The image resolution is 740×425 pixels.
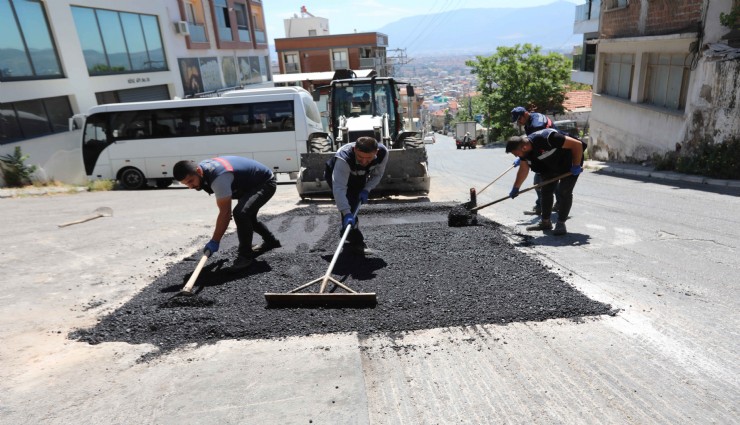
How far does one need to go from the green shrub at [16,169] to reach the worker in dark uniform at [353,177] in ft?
35.0

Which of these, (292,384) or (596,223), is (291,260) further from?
(596,223)

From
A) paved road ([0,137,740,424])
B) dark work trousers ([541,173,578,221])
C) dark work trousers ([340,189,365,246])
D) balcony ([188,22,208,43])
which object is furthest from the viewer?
balcony ([188,22,208,43])

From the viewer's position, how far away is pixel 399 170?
818cm

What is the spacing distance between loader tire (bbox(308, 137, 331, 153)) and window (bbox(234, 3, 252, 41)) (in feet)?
65.6

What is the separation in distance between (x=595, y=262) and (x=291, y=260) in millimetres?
3198

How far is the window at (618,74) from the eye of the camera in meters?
13.6

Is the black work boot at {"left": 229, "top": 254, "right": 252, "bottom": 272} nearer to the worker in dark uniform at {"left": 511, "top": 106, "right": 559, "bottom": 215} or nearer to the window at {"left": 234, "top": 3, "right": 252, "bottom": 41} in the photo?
the worker in dark uniform at {"left": 511, "top": 106, "right": 559, "bottom": 215}

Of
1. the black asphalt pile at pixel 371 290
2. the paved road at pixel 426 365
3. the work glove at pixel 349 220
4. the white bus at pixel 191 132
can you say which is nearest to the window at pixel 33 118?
the white bus at pixel 191 132

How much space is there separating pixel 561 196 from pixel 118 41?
17.7 meters

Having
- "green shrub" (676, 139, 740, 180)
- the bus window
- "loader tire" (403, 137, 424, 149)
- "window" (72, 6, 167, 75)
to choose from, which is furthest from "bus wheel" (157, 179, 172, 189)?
"green shrub" (676, 139, 740, 180)

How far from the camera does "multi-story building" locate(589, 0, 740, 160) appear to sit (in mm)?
9039

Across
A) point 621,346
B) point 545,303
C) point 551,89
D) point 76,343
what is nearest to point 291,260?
point 76,343

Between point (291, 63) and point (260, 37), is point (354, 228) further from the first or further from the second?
point (291, 63)

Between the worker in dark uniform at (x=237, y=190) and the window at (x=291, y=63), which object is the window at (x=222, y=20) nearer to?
the window at (x=291, y=63)
